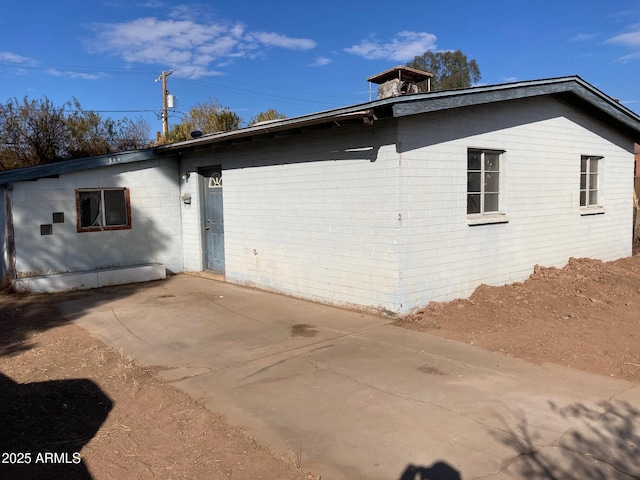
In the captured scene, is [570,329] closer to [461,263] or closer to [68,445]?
[461,263]

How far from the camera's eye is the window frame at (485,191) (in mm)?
8258

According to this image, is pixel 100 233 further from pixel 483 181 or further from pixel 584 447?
pixel 584 447

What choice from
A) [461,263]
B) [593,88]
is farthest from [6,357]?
[593,88]

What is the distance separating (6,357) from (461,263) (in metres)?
6.58

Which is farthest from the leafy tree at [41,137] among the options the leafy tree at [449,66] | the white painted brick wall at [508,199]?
the leafy tree at [449,66]

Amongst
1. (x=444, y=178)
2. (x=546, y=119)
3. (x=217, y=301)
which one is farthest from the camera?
(x=546, y=119)

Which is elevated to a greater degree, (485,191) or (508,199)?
(485,191)

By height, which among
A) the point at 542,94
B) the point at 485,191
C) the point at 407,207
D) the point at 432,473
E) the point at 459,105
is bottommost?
the point at 432,473

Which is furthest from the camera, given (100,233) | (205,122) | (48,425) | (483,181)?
(205,122)

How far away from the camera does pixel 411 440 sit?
12.2 feet

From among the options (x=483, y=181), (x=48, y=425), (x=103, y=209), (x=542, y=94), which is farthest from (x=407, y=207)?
(x=103, y=209)

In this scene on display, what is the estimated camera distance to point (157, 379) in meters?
5.05

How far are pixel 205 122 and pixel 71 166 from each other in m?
17.6

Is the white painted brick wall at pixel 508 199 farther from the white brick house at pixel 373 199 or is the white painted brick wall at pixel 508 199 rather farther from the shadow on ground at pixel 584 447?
the shadow on ground at pixel 584 447
